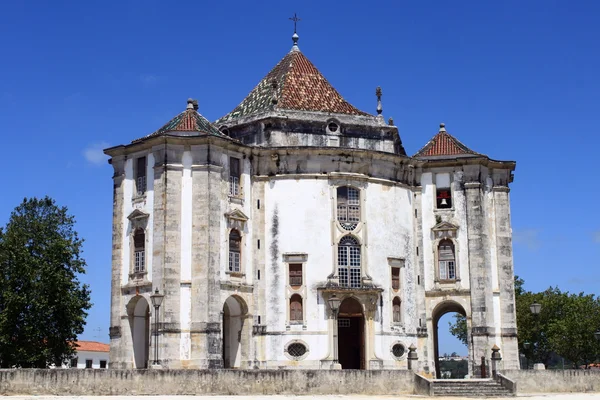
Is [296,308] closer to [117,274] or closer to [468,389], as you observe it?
[117,274]

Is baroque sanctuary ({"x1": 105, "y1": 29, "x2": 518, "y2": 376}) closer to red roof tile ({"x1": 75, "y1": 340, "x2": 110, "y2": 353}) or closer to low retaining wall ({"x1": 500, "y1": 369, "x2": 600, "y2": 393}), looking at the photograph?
low retaining wall ({"x1": 500, "y1": 369, "x2": 600, "y2": 393})

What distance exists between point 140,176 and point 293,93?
10.0m

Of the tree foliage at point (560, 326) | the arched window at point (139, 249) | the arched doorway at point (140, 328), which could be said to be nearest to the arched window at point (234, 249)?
the arched window at point (139, 249)

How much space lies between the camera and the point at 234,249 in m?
44.5

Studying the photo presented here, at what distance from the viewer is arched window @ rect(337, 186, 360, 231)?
46344mm

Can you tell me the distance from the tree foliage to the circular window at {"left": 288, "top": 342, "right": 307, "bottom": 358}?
26088 millimetres

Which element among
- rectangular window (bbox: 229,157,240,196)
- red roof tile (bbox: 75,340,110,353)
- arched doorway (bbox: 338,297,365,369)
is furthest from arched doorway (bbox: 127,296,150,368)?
red roof tile (bbox: 75,340,110,353)

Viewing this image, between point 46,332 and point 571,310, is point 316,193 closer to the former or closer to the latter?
point 46,332

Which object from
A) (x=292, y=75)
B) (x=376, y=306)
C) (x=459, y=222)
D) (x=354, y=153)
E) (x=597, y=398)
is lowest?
(x=597, y=398)

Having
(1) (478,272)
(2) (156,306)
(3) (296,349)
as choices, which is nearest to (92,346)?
(3) (296,349)

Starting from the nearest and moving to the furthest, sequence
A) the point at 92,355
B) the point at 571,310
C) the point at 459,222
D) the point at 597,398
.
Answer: the point at 597,398, the point at 459,222, the point at 571,310, the point at 92,355

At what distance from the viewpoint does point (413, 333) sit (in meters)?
47.2

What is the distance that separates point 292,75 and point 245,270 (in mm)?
12550

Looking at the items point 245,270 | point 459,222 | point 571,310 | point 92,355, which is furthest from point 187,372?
point 92,355
